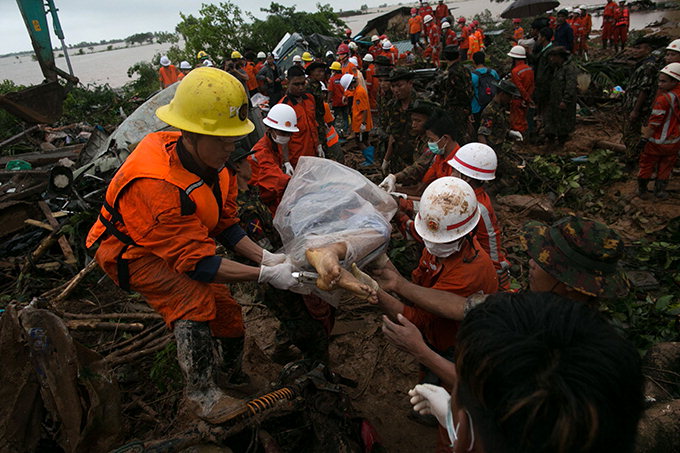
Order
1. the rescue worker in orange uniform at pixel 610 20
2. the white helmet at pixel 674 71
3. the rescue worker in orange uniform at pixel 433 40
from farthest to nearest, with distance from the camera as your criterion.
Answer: the rescue worker in orange uniform at pixel 433 40 → the rescue worker in orange uniform at pixel 610 20 → the white helmet at pixel 674 71

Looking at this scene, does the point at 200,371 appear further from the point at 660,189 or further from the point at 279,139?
the point at 660,189

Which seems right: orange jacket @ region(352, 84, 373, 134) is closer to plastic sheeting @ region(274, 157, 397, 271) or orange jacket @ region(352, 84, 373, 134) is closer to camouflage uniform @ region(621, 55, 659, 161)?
camouflage uniform @ region(621, 55, 659, 161)

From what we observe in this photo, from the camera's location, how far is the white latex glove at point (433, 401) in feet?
4.99

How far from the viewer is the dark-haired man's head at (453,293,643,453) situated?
762 mm

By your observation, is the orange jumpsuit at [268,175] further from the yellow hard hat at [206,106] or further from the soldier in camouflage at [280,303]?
the yellow hard hat at [206,106]

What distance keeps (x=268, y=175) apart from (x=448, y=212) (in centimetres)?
248

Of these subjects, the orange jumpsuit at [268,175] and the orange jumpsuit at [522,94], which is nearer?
the orange jumpsuit at [268,175]

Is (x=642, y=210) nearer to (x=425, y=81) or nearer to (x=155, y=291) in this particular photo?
(x=155, y=291)

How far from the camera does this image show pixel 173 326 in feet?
7.53

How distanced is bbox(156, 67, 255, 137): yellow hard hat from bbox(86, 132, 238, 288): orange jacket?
0.22 m

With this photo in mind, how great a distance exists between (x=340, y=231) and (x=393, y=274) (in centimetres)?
44

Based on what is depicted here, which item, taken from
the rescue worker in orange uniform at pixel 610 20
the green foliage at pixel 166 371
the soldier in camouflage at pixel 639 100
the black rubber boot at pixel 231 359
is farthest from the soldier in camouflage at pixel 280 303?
the rescue worker in orange uniform at pixel 610 20

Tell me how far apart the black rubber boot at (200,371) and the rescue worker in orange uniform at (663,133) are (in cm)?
622

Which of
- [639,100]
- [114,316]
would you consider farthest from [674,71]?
[114,316]
